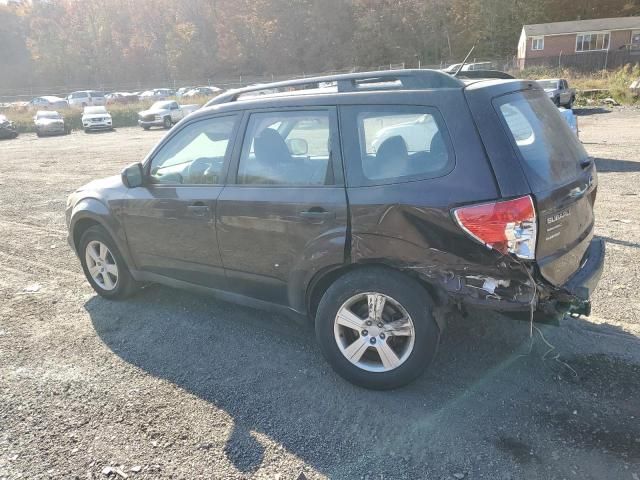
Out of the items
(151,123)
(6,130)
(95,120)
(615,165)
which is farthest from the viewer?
(95,120)

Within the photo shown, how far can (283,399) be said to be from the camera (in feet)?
10.7

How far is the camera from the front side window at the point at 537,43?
51344 mm

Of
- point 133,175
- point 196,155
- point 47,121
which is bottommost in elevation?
point 47,121

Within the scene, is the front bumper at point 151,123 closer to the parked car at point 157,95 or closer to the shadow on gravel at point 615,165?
the parked car at point 157,95

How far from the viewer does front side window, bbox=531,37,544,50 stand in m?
51.3

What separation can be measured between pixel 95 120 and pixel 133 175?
29682mm

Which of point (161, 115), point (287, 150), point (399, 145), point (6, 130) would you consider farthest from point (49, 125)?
point (399, 145)

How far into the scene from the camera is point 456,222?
2.82m

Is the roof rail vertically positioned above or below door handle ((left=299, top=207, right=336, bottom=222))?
above

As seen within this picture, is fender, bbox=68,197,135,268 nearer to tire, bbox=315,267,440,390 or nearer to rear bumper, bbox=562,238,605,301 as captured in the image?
tire, bbox=315,267,440,390

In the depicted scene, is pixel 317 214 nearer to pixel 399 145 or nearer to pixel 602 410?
pixel 399 145

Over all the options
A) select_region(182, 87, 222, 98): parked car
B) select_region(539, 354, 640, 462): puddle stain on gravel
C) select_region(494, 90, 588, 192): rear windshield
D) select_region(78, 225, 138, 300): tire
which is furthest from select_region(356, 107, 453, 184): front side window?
select_region(182, 87, 222, 98): parked car

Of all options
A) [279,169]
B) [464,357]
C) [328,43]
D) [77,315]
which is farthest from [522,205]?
[328,43]

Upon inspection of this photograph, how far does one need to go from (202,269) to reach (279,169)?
3.68 feet
